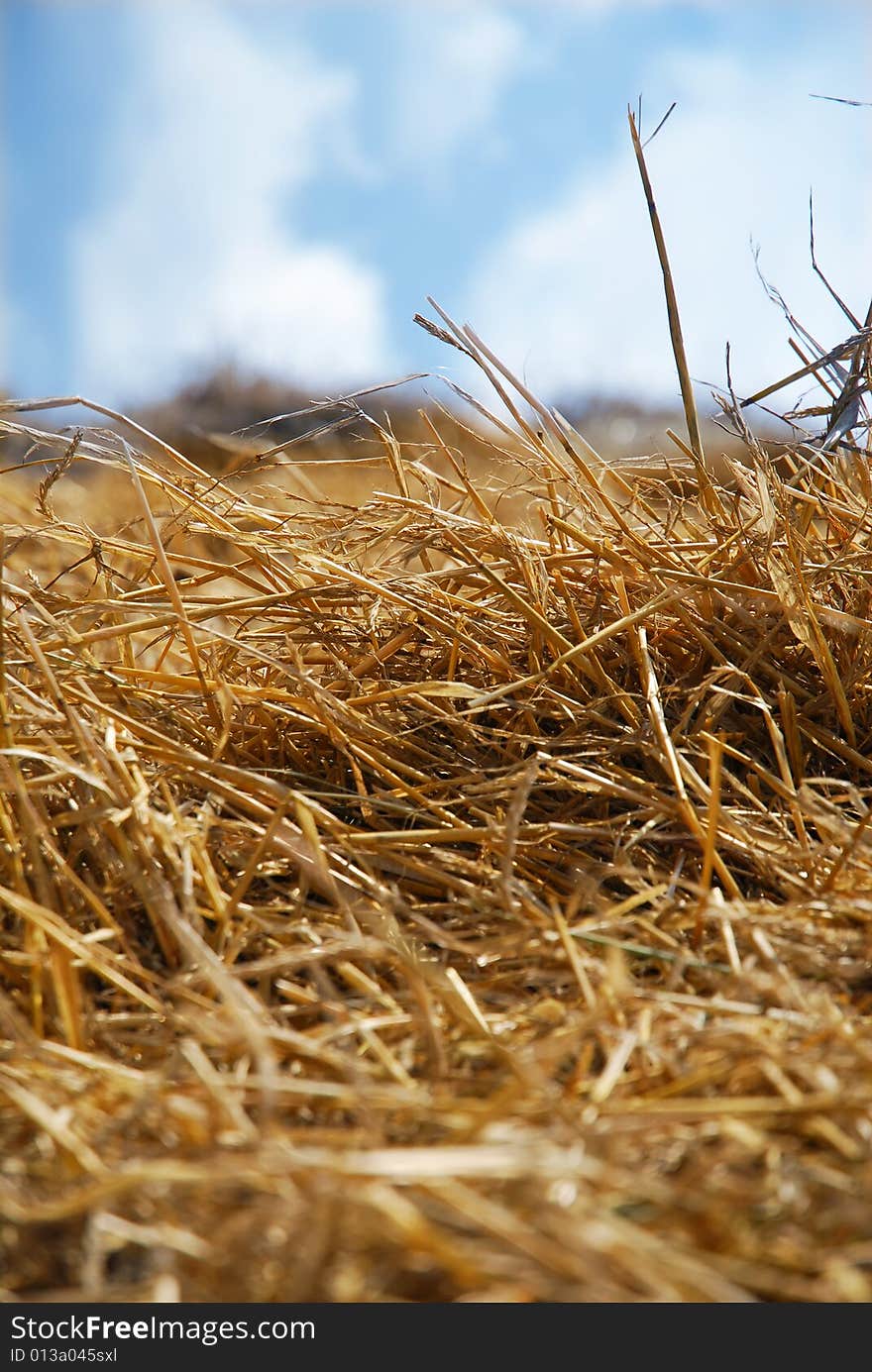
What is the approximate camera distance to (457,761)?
87 centimetres

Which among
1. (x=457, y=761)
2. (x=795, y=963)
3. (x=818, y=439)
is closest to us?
(x=795, y=963)

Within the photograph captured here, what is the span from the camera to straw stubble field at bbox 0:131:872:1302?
441 mm

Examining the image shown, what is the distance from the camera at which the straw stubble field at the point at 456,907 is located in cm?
44

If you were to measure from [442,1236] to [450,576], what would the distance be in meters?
0.58

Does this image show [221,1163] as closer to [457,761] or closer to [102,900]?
[102,900]

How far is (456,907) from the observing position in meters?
0.72

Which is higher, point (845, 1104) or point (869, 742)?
point (869, 742)

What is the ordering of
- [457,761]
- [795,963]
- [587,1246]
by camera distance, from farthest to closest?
[457,761]
[795,963]
[587,1246]

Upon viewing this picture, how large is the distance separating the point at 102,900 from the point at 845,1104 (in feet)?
1.58

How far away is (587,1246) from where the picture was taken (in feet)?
1.35

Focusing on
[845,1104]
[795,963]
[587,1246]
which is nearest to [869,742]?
[795,963]
